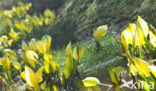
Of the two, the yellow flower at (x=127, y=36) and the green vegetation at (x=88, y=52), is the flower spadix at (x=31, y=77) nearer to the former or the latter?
the green vegetation at (x=88, y=52)

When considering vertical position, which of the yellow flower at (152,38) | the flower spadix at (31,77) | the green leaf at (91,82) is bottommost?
the green leaf at (91,82)

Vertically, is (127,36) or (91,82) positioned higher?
(127,36)

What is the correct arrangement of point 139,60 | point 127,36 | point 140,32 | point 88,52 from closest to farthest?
point 139,60 → point 140,32 → point 127,36 → point 88,52

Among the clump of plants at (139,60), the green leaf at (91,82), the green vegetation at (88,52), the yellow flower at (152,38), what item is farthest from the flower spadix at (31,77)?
the yellow flower at (152,38)

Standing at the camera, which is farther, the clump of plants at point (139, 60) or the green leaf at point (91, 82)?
the green leaf at point (91, 82)

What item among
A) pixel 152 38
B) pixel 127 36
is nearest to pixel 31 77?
pixel 127 36

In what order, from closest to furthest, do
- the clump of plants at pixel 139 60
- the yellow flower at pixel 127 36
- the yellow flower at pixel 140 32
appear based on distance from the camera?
the clump of plants at pixel 139 60 → the yellow flower at pixel 140 32 → the yellow flower at pixel 127 36

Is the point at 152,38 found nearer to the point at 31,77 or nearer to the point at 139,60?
the point at 139,60

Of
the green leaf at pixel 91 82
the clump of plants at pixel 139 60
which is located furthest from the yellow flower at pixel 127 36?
the green leaf at pixel 91 82

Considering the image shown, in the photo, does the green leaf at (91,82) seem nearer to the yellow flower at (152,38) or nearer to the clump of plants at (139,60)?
the clump of plants at (139,60)

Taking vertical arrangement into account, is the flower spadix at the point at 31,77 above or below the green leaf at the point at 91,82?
above

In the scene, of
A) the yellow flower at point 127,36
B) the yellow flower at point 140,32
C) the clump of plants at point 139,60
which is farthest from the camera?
the yellow flower at point 127,36

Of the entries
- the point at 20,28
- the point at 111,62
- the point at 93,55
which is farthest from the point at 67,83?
the point at 20,28

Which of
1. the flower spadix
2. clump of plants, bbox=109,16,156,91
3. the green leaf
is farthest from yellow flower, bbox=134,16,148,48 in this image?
the flower spadix
